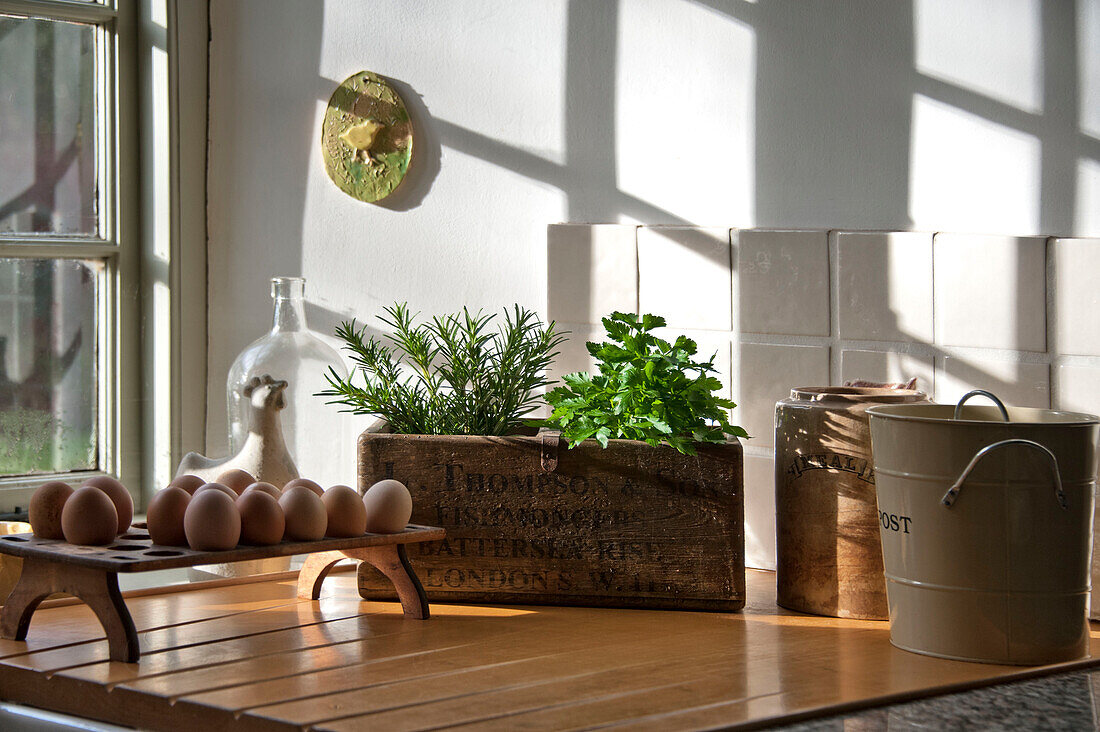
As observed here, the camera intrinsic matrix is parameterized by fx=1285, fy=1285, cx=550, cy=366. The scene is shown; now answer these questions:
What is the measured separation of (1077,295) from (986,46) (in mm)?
276

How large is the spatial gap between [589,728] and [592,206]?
846mm

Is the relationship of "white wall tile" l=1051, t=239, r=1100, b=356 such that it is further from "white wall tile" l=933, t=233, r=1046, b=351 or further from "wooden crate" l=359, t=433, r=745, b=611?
"wooden crate" l=359, t=433, r=745, b=611

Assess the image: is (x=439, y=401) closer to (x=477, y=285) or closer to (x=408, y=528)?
(x=408, y=528)

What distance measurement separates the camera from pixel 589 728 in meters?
0.86

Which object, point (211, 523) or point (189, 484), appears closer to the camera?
point (211, 523)

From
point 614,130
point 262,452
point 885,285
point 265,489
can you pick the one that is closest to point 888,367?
point 885,285

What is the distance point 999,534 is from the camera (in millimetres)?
1032

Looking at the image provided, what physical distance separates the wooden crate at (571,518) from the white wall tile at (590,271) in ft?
1.10

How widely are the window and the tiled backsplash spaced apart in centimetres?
66

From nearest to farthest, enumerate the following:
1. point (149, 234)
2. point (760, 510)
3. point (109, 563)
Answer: point (109, 563)
point (760, 510)
point (149, 234)

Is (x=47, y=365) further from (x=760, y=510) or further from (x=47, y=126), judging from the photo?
(x=760, y=510)

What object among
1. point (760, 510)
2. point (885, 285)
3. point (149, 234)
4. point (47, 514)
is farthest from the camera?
point (149, 234)

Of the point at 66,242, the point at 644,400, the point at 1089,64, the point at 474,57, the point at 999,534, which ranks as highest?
the point at 474,57

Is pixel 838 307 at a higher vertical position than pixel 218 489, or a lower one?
higher
